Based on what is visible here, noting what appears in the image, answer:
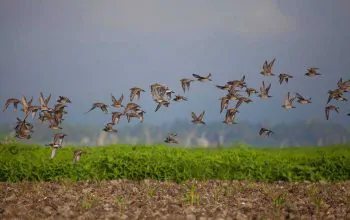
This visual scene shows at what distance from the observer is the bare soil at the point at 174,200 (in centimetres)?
1093

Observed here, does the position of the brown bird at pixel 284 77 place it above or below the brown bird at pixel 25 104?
above

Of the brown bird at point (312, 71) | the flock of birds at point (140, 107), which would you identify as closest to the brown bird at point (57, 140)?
the flock of birds at point (140, 107)

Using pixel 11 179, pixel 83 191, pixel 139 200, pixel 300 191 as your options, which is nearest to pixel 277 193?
pixel 300 191

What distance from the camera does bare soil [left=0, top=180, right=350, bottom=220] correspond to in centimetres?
1093

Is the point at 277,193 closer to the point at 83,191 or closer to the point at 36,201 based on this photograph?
the point at 83,191

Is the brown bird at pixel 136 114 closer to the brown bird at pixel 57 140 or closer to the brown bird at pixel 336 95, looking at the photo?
the brown bird at pixel 57 140

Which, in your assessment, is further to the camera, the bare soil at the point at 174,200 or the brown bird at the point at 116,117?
the brown bird at the point at 116,117

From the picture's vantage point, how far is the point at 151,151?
16.0 m

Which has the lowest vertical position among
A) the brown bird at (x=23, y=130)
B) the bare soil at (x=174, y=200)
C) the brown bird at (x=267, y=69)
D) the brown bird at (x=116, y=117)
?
the bare soil at (x=174, y=200)

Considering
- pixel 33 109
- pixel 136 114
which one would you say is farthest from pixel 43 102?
pixel 136 114

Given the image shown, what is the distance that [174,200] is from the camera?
39.1ft

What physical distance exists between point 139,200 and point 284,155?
17.8 feet

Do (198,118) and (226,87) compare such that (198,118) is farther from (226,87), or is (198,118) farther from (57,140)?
(57,140)

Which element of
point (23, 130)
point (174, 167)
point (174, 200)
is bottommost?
point (174, 200)
